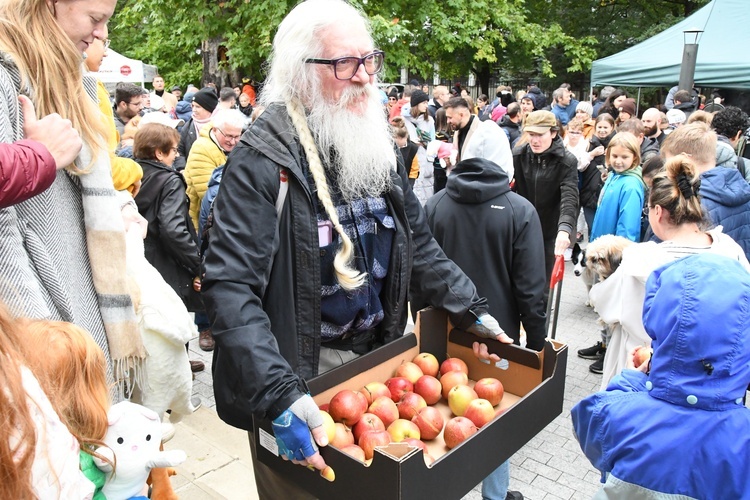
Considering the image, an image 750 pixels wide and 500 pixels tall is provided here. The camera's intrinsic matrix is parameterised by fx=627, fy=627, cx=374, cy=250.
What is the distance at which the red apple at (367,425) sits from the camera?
1833 mm

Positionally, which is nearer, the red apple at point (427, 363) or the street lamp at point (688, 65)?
the red apple at point (427, 363)

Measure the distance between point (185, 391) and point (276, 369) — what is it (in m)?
1.27

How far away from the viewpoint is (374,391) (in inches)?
79.4

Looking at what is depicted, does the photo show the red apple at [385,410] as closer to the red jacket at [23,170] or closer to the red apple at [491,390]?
the red apple at [491,390]

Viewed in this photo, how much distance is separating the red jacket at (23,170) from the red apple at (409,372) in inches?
48.1

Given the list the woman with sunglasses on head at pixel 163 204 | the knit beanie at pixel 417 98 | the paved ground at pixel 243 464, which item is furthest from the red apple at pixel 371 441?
the knit beanie at pixel 417 98

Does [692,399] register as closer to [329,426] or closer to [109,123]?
[329,426]

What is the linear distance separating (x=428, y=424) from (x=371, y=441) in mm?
245

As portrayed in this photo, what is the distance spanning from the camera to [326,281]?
2082 mm

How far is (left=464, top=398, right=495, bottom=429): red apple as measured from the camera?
1.89 m

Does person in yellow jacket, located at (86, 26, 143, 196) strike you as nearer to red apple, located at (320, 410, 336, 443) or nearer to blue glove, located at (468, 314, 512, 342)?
red apple, located at (320, 410, 336, 443)

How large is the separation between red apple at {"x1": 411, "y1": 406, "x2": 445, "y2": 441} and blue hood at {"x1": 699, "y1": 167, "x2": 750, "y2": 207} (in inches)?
133

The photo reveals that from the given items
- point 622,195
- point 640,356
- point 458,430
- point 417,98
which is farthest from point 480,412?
point 417,98

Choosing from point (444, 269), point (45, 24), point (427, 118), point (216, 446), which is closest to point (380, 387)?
point (444, 269)
